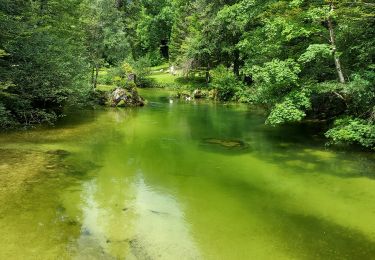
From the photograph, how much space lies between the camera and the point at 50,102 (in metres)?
21.7

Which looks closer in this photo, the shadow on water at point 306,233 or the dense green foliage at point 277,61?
the shadow on water at point 306,233

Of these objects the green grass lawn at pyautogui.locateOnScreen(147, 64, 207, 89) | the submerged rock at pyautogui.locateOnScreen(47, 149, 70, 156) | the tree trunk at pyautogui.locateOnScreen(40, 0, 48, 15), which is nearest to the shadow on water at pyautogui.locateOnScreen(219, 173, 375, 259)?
the submerged rock at pyautogui.locateOnScreen(47, 149, 70, 156)

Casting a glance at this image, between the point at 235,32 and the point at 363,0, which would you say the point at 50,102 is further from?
the point at 235,32

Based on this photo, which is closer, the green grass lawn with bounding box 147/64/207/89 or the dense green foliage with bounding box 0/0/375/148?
the dense green foliage with bounding box 0/0/375/148

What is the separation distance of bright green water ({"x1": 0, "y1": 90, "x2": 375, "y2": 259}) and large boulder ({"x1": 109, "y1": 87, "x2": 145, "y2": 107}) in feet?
36.9

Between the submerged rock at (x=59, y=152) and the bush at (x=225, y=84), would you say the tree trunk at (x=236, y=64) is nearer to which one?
the bush at (x=225, y=84)

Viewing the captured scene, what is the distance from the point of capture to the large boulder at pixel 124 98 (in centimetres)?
2800

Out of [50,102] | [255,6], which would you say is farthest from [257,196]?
[50,102]

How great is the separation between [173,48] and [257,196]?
42.0 m

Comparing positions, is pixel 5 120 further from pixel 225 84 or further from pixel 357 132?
pixel 225 84

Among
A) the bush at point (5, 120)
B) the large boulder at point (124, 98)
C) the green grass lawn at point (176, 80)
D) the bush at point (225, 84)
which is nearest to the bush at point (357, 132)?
the bush at point (5, 120)

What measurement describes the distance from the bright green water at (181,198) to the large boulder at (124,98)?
1126 centimetres

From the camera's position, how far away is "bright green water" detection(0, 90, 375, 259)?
7.11m

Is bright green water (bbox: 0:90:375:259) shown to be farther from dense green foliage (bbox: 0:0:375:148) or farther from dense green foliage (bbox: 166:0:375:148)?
dense green foliage (bbox: 0:0:375:148)
